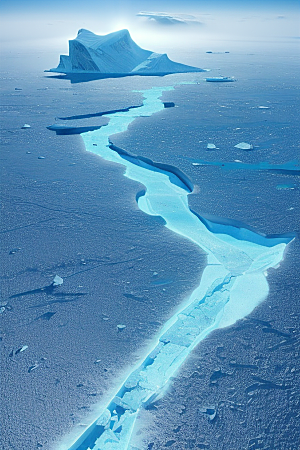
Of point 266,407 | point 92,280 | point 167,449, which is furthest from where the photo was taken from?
point 92,280

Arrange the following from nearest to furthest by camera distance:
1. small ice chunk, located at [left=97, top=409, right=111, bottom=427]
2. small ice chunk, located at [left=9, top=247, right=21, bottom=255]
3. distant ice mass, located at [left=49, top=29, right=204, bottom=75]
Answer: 1. small ice chunk, located at [left=97, top=409, right=111, bottom=427]
2. small ice chunk, located at [left=9, top=247, right=21, bottom=255]
3. distant ice mass, located at [left=49, top=29, right=204, bottom=75]

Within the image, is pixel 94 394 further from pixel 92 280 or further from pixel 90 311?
pixel 92 280

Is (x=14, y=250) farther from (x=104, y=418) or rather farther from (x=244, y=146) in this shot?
(x=244, y=146)

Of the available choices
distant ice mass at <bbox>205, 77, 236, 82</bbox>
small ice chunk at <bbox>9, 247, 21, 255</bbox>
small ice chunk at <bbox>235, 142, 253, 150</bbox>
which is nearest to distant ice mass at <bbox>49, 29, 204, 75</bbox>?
distant ice mass at <bbox>205, 77, 236, 82</bbox>

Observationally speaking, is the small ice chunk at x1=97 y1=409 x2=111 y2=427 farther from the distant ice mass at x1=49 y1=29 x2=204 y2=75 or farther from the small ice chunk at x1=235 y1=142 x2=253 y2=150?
the distant ice mass at x1=49 y1=29 x2=204 y2=75

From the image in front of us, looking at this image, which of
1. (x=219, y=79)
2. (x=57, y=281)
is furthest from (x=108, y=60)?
(x=57, y=281)

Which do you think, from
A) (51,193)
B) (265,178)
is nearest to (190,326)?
(51,193)
